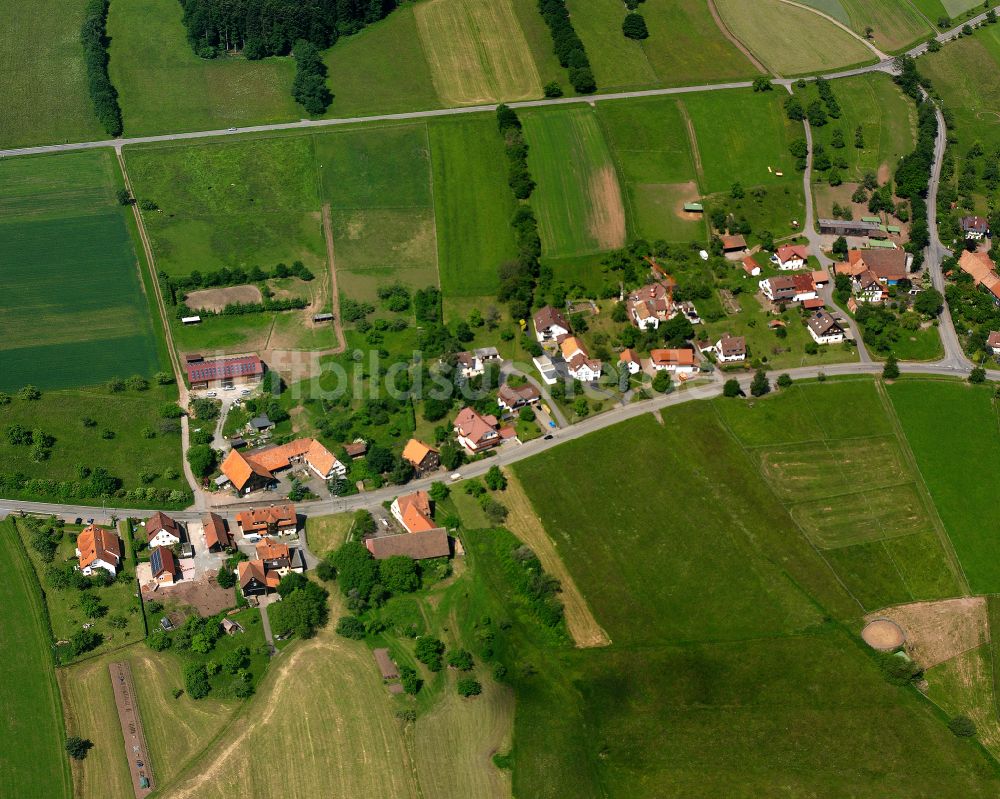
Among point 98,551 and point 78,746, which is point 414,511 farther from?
point 78,746

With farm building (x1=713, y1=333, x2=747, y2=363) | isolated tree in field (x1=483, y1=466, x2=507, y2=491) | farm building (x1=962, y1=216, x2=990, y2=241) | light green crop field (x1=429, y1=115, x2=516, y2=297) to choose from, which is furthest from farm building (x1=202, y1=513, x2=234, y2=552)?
farm building (x1=962, y1=216, x2=990, y2=241)

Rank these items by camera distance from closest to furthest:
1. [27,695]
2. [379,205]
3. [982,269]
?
[27,695] → [982,269] → [379,205]

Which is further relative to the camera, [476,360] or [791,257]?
[791,257]

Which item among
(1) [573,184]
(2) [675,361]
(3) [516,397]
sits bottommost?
(3) [516,397]

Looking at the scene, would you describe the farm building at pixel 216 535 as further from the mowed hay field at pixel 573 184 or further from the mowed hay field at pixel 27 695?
the mowed hay field at pixel 573 184

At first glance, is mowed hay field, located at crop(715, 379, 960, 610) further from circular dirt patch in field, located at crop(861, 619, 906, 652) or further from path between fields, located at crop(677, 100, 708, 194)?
path between fields, located at crop(677, 100, 708, 194)

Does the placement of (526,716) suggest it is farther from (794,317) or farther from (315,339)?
(794,317)

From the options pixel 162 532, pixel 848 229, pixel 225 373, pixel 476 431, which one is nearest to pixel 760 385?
pixel 476 431
